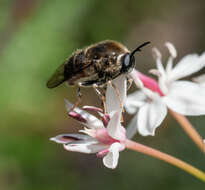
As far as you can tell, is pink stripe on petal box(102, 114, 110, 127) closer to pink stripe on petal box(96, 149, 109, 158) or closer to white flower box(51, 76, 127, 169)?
white flower box(51, 76, 127, 169)

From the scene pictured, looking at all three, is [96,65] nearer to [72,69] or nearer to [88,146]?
[72,69]

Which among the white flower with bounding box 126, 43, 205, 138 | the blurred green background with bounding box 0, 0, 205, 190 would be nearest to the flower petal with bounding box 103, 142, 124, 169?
the white flower with bounding box 126, 43, 205, 138

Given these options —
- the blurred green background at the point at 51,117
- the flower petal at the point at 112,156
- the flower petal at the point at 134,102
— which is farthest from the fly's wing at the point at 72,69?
the blurred green background at the point at 51,117

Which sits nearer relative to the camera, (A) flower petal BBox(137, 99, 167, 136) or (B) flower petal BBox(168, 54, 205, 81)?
(A) flower petal BBox(137, 99, 167, 136)

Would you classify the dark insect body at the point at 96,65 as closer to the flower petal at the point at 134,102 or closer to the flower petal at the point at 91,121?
the flower petal at the point at 91,121

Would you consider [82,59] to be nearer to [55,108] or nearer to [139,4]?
[55,108]

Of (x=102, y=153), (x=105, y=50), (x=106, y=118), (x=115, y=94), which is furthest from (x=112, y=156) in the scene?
(x=105, y=50)
